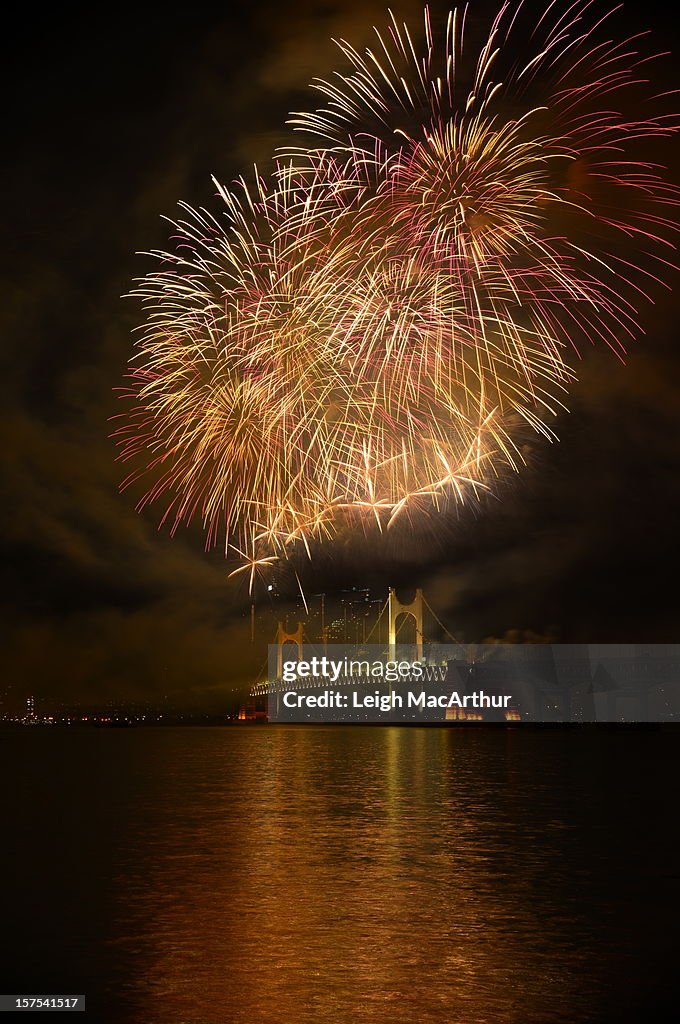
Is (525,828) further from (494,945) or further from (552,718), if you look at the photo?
(552,718)

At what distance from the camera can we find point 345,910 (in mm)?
13719

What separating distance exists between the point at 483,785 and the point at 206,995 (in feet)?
102

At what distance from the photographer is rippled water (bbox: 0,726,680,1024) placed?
9602mm

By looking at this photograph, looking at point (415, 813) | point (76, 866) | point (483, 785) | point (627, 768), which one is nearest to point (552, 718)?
point (627, 768)

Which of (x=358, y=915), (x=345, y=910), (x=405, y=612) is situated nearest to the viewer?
(x=358, y=915)

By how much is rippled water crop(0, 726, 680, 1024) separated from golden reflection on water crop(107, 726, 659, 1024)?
39 mm

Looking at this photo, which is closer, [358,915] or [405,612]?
[358,915]

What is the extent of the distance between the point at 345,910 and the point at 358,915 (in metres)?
0.33

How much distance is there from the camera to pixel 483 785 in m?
39.7
